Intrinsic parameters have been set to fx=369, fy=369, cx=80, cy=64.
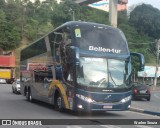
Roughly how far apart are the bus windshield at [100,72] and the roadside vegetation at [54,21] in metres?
60.7

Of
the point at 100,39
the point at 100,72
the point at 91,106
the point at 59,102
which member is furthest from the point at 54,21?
the point at 91,106

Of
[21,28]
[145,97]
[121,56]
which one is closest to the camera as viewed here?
[121,56]

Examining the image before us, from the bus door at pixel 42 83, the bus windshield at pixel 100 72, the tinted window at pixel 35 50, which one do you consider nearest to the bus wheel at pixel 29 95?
the bus door at pixel 42 83

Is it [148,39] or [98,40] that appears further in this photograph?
[148,39]

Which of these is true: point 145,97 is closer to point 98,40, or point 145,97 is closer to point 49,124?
point 98,40

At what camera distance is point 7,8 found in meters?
91.2

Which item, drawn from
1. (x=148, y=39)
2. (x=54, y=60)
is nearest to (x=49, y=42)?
(x=54, y=60)

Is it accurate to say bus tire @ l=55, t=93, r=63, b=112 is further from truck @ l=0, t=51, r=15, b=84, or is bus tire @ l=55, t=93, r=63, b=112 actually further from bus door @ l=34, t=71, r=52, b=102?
truck @ l=0, t=51, r=15, b=84

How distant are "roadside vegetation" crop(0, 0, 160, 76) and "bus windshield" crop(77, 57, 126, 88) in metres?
60.7

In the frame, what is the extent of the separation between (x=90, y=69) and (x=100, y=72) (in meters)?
0.44

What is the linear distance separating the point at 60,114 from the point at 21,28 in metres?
71.8

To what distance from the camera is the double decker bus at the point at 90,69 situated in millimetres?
15102

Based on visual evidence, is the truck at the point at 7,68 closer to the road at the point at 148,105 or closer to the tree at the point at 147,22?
the road at the point at 148,105

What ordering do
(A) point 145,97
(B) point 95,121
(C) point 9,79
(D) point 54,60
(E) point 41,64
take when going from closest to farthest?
(B) point 95,121 → (D) point 54,60 → (E) point 41,64 → (A) point 145,97 → (C) point 9,79
